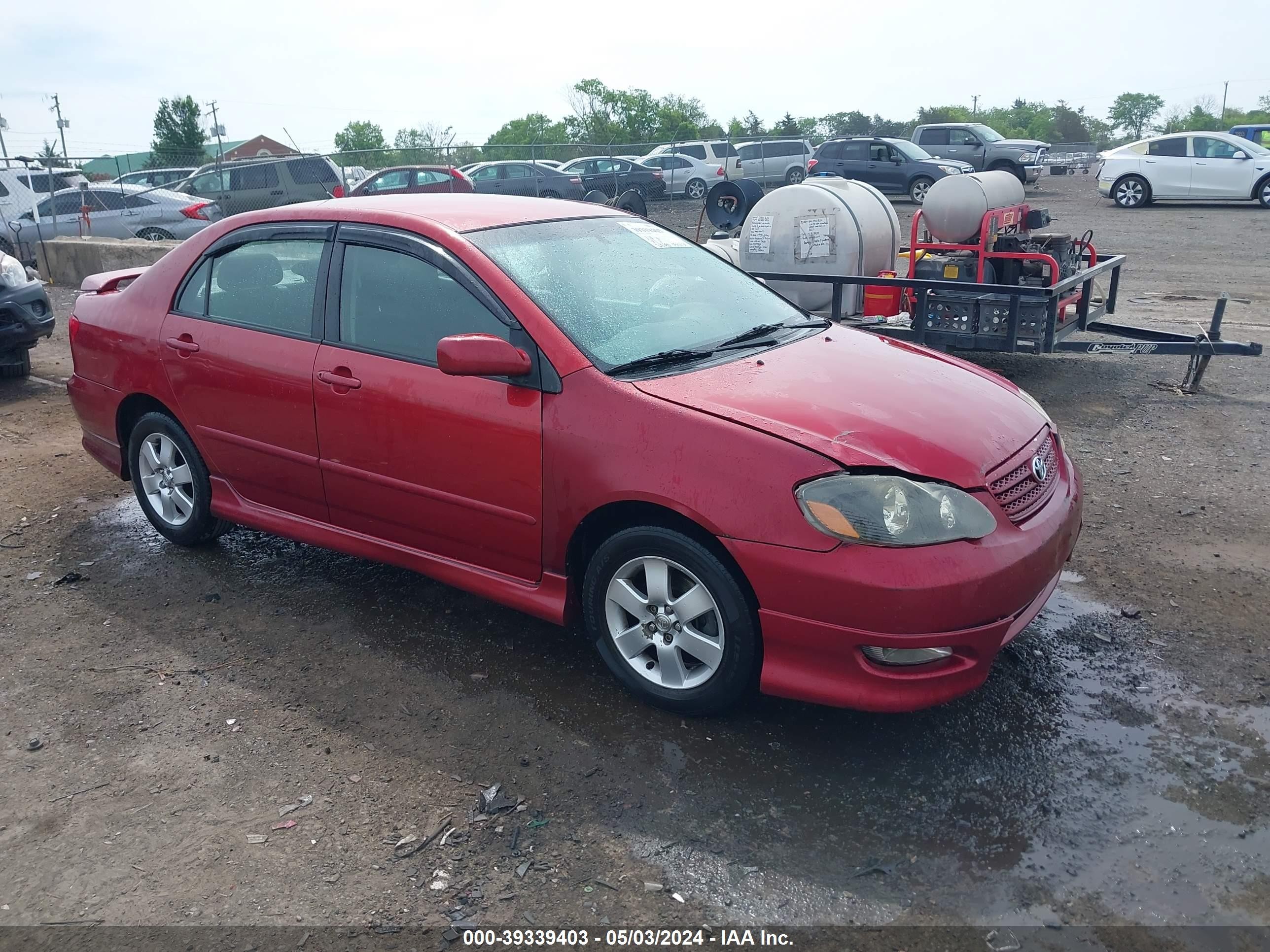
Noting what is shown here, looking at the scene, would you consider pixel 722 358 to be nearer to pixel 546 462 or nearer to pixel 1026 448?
pixel 546 462

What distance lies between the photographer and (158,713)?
12.1 ft

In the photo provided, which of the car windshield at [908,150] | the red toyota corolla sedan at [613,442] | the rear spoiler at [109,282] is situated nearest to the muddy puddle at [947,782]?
the red toyota corolla sedan at [613,442]

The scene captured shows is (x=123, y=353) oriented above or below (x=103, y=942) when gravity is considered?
above

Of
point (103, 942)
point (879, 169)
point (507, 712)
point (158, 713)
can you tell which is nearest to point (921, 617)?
point (507, 712)

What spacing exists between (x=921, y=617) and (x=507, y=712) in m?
1.50

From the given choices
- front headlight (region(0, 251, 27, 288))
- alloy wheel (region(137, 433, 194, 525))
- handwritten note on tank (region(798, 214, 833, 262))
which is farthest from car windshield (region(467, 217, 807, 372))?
front headlight (region(0, 251, 27, 288))

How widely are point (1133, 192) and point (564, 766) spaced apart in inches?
920

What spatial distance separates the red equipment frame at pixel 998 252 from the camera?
7.92 m

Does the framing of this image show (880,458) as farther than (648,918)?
Yes

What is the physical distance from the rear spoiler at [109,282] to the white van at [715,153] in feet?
75.7

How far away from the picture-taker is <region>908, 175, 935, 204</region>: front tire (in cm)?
2388

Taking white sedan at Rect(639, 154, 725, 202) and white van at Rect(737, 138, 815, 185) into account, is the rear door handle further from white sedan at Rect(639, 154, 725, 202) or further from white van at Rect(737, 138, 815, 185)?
white van at Rect(737, 138, 815, 185)

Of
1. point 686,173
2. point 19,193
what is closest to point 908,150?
point 686,173

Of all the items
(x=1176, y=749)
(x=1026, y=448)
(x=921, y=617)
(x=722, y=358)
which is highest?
(x=722, y=358)
